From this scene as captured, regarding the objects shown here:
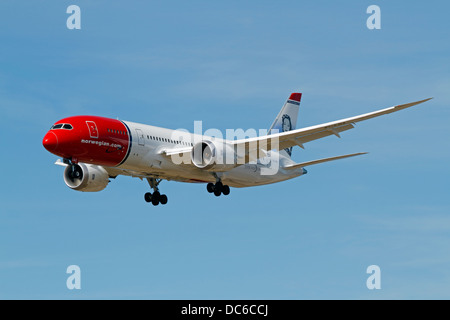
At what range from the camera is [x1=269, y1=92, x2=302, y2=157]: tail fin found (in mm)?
72500

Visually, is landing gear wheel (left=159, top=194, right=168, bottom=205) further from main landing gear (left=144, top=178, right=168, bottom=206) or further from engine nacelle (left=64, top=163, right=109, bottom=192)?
engine nacelle (left=64, top=163, right=109, bottom=192)

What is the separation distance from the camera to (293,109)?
74.8 meters

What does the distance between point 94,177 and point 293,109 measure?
62.6 feet

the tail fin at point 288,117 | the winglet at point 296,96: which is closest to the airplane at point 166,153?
the tail fin at point 288,117

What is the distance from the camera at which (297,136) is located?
198 ft

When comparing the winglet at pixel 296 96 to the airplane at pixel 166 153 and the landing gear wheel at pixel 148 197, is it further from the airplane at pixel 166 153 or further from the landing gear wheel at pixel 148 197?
the landing gear wheel at pixel 148 197

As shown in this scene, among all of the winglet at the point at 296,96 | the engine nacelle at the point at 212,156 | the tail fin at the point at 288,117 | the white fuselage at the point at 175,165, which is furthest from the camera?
the winglet at the point at 296,96

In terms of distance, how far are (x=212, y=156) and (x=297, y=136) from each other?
18.9 ft

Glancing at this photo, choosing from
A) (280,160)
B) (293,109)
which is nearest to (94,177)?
(280,160)

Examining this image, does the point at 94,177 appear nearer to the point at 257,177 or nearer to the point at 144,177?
the point at 144,177

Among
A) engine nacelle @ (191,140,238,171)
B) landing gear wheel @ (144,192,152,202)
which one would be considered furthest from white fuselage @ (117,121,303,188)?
landing gear wheel @ (144,192,152,202)

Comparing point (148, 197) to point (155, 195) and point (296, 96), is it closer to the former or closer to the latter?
point (155, 195)

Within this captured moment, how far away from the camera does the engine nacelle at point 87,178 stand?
63.4 m

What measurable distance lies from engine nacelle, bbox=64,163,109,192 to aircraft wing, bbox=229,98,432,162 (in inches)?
377
